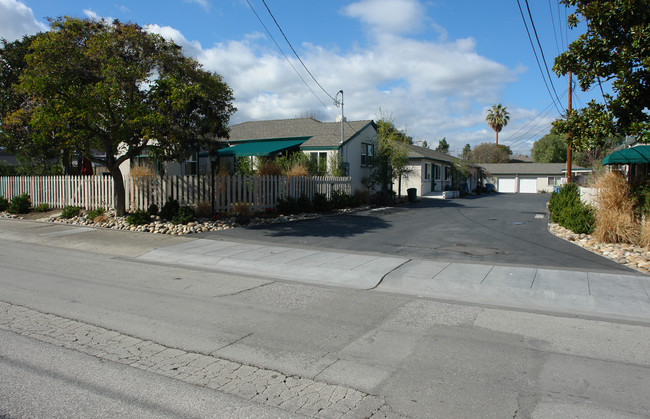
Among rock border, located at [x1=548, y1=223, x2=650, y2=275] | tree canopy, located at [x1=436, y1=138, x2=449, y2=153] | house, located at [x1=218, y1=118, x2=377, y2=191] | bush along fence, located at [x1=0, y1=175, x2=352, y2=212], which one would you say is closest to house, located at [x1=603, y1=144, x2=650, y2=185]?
rock border, located at [x1=548, y1=223, x2=650, y2=275]

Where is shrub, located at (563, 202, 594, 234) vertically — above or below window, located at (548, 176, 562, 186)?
below

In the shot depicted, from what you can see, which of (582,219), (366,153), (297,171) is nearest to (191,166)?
(297,171)

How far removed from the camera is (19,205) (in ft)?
64.7

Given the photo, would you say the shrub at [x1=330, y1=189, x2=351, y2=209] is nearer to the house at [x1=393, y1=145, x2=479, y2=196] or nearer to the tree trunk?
the tree trunk

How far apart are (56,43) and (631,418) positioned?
52.7 ft

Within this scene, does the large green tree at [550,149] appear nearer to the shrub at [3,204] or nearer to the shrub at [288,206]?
the shrub at [288,206]

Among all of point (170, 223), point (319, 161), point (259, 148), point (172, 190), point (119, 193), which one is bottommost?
point (170, 223)

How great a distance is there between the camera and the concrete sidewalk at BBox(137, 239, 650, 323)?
7.23 meters

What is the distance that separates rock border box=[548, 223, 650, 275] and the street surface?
3881 mm

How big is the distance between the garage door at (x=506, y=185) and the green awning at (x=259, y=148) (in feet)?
134

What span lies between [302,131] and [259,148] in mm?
4536

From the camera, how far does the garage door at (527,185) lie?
195 feet

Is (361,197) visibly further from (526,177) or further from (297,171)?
(526,177)

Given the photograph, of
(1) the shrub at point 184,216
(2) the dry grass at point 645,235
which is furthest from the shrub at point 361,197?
(2) the dry grass at point 645,235
